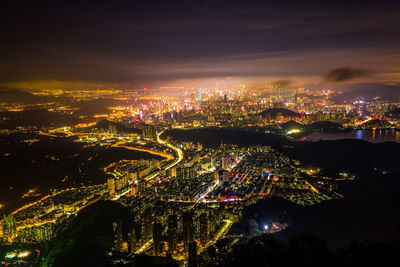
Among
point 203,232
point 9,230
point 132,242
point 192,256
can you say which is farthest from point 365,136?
point 9,230

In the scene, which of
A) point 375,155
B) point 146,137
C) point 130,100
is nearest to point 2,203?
point 146,137

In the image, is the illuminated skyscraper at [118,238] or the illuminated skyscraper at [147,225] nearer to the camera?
the illuminated skyscraper at [118,238]

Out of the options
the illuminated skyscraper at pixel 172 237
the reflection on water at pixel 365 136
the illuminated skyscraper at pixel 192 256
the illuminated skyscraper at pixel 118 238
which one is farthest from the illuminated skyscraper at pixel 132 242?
the reflection on water at pixel 365 136

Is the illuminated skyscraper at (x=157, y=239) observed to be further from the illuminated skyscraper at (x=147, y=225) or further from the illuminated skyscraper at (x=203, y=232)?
the illuminated skyscraper at (x=203, y=232)

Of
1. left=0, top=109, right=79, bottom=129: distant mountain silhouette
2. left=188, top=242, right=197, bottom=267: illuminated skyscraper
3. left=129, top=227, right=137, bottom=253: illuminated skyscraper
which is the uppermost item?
left=0, top=109, right=79, bottom=129: distant mountain silhouette

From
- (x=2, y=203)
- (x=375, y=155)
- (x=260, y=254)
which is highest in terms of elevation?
(x=260, y=254)

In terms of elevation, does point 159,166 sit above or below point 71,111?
below

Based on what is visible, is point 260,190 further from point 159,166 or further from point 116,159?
point 116,159

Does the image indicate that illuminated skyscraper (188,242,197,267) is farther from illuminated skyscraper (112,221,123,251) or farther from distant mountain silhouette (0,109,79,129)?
distant mountain silhouette (0,109,79,129)

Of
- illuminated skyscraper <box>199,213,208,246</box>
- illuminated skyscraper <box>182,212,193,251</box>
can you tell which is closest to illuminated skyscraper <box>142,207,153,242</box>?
illuminated skyscraper <box>182,212,193,251</box>
